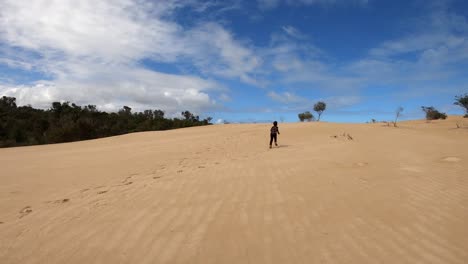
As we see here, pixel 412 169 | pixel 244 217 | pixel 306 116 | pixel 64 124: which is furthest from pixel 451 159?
pixel 306 116

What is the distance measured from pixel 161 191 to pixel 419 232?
4369 millimetres

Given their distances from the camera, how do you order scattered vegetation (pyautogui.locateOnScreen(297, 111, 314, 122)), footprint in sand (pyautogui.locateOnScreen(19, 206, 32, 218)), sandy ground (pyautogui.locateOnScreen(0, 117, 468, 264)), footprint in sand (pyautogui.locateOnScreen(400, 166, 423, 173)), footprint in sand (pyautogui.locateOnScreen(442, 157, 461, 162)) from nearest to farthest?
sandy ground (pyautogui.locateOnScreen(0, 117, 468, 264))
footprint in sand (pyautogui.locateOnScreen(19, 206, 32, 218))
footprint in sand (pyautogui.locateOnScreen(400, 166, 423, 173))
footprint in sand (pyautogui.locateOnScreen(442, 157, 461, 162))
scattered vegetation (pyautogui.locateOnScreen(297, 111, 314, 122))

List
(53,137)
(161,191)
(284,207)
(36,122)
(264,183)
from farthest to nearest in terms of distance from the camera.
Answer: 1. (36,122)
2. (53,137)
3. (264,183)
4. (161,191)
5. (284,207)

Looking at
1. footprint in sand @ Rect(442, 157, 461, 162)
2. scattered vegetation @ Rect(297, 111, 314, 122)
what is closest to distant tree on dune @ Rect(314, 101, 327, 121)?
scattered vegetation @ Rect(297, 111, 314, 122)

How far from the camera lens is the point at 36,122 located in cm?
3619

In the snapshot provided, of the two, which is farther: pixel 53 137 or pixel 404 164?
pixel 53 137

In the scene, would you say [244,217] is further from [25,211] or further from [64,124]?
[64,124]

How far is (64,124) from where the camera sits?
2895 centimetres

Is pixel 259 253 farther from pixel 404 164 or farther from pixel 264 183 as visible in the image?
pixel 404 164

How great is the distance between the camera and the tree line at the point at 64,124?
27984 mm

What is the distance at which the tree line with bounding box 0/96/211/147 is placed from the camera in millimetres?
27984

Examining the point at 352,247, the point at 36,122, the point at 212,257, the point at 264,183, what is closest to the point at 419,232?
Answer: the point at 352,247

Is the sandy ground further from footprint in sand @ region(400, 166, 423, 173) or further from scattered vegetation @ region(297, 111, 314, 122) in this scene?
scattered vegetation @ region(297, 111, 314, 122)

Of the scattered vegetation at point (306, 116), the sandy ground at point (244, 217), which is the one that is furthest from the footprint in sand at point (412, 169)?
the scattered vegetation at point (306, 116)
